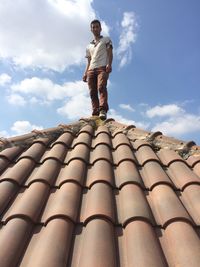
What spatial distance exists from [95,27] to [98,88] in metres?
1.10

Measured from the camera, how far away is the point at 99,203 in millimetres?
2152

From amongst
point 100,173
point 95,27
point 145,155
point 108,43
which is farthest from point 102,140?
point 95,27

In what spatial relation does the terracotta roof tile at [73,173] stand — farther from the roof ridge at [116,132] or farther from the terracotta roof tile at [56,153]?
the roof ridge at [116,132]

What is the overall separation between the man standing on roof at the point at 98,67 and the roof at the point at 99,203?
65.1 inches

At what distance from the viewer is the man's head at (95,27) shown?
5.25 m

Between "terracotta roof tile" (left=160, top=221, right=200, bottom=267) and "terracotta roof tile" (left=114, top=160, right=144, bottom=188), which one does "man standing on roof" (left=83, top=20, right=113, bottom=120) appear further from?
"terracotta roof tile" (left=160, top=221, right=200, bottom=267)

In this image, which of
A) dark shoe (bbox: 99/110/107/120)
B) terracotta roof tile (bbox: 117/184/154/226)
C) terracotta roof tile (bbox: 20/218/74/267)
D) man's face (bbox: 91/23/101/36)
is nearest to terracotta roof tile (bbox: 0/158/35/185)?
terracotta roof tile (bbox: 20/218/74/267)

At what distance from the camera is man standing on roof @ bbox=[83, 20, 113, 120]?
525 centimetres

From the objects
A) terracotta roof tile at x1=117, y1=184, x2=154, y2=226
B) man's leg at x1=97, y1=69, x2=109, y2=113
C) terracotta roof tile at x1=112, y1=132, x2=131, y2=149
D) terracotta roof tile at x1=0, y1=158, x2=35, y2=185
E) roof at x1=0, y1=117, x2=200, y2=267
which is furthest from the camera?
man's leg at x1=97, y1=69, x2=109, y2=113

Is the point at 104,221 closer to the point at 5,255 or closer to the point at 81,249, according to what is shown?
the point at 81,249

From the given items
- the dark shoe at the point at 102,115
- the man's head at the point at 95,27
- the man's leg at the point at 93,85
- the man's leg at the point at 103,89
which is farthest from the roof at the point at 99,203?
the man's head at the point at 95,27

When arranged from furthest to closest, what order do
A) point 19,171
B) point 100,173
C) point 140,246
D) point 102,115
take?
point 102,115 < point 19,171 < point 100,173 < point 140,246

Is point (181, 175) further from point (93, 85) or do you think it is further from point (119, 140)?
point (93, 85)

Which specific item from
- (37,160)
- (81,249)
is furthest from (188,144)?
(81,249)
